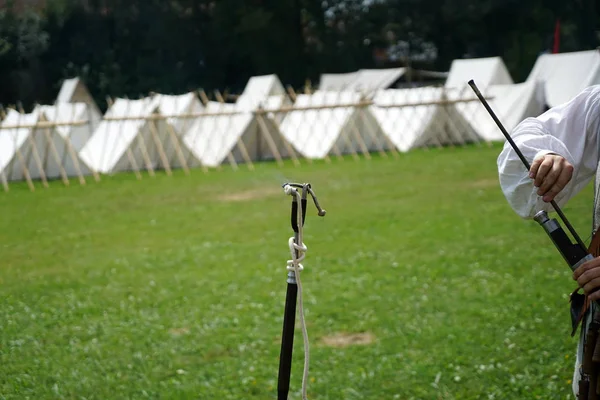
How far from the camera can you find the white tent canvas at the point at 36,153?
46.2 ft

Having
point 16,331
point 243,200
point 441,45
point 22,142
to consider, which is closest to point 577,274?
point 16,331

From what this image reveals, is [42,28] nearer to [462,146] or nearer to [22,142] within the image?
[22,142]

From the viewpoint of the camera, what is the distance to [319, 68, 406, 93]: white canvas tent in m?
22.4

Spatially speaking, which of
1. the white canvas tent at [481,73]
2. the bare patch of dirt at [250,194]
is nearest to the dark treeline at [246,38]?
the white canvas tent at [481,73]

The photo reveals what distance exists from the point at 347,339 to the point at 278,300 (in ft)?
3.34

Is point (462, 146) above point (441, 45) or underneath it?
underneath

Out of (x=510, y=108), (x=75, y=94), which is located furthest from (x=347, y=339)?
(x=75, y=94)

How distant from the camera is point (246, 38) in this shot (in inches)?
1051

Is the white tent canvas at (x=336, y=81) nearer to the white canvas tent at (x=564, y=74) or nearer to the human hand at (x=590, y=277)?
the white canvas tent at (x=564, y=74)

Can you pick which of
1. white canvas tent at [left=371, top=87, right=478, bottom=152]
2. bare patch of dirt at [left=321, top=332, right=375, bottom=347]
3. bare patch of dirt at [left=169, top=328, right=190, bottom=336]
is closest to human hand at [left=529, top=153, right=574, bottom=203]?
bare patch of dirt at [left=321, top=332, right=375, bottom=347]

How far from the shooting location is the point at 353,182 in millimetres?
12062

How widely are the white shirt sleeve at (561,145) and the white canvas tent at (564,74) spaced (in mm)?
16168

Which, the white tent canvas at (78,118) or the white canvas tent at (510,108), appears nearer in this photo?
the white tent canvas at (78,118)

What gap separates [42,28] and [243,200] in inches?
625
